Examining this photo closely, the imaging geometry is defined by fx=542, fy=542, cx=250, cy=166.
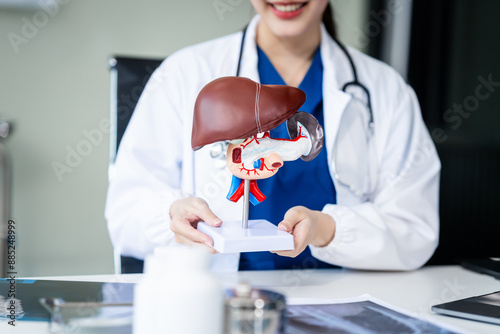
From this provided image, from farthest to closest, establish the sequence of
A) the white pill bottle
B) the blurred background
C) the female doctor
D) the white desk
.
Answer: the blurred background → the female doctor → the white desk → the white pill bottle

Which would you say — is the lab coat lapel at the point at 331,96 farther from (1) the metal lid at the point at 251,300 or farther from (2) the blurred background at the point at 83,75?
(2) the blurred background at the point at 83,75

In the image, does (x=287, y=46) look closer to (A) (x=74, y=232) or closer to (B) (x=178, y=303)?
(B) (x=178, y=303)

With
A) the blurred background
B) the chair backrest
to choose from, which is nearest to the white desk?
the chair backrest

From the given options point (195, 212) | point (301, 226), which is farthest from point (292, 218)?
point (195, 212)

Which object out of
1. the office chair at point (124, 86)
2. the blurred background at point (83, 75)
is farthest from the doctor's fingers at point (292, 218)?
the blurred background at point (83, 75)

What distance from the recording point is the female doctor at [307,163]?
3.17 ft

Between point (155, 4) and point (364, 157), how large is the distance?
1.32m

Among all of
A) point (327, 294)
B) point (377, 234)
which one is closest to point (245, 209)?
point (327, 294)

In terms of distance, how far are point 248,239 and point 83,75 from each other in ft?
5.14

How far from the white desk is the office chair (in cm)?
37

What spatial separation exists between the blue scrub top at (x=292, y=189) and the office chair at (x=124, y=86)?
9.9 inches

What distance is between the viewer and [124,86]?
1.14 m

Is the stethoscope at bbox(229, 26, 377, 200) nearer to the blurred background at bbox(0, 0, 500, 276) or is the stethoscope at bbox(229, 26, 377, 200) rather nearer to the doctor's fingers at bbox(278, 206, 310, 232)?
the doctor's fingers at bbox(278, 206, 310, 232)

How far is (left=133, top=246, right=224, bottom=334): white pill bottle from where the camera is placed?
39 centimetres
